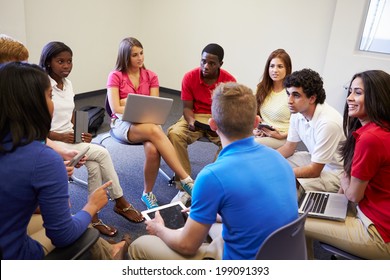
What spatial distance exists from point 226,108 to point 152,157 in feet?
4.31

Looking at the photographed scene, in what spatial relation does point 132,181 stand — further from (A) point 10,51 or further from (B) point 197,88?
(A) point 10,51

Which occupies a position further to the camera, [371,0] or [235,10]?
[235,10]

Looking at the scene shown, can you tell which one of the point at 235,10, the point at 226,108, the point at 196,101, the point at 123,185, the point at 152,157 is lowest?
the point at 123,185

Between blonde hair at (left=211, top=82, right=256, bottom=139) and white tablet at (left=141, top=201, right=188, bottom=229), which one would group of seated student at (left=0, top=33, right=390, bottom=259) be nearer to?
blonde hair at (left=211, top=82, right=256, bottom=139)

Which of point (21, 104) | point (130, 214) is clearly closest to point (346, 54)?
point (130, 214)

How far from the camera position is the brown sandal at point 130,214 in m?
2.29

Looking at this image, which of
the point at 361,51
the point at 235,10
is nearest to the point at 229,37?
the point at 235,10

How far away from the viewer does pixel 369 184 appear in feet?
4.96

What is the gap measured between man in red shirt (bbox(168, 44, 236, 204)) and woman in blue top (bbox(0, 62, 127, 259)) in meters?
1.47

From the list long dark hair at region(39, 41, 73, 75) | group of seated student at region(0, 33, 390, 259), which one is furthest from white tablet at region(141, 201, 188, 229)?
long dark hair at region(39, 41, 73, 75)

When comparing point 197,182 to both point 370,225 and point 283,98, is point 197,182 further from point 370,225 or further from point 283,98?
point 283,98

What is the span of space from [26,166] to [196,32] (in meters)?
4.32
